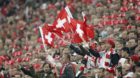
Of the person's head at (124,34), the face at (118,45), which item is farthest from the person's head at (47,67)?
the person's head at (124,34)

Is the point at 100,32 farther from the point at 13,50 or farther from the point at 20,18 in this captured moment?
the point at 20,18

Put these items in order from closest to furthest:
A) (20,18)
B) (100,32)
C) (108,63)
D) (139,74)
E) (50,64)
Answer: (139,74) → (108,63) → (50,64) → (100,32) → (20,18)

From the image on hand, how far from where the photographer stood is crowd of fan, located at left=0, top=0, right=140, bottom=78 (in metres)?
13.5

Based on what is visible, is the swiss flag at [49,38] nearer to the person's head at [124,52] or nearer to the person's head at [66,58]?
the person's head at [66,58]

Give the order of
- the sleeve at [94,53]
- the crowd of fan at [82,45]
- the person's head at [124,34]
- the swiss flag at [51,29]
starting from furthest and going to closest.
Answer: the swiss flag at [51,29]
the person's head at [124,34]
the sleeve at [94,53]
the crowd of fan at [82,45]

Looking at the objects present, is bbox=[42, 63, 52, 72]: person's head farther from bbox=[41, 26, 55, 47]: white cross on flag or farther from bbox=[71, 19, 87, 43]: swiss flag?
bbox=[41, 26, 55, 47]: white cross on flag

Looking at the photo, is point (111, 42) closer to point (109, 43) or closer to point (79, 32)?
point (109, 43)

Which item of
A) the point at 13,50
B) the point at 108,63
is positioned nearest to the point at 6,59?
the point at 13,50

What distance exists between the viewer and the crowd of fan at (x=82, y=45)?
13.5 metres

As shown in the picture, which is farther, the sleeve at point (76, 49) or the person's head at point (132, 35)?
the sleeve at point (76, 49)

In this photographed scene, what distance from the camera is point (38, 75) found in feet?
47.1

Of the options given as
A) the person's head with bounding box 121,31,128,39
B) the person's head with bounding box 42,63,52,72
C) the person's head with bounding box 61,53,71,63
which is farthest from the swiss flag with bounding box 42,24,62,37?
the person's head with bounding box 121,31,128,39

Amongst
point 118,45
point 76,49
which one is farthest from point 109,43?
point 76,49

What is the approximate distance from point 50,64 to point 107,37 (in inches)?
73.8
